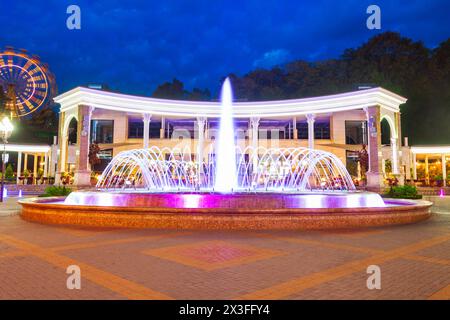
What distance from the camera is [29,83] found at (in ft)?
146

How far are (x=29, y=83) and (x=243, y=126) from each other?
29.6 m

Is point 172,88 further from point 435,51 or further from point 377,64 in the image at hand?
point 435,51

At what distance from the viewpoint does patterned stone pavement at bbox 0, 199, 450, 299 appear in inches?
183

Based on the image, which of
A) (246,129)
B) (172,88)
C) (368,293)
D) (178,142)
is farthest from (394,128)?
(172,88)

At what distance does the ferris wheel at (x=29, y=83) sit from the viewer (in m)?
44.0

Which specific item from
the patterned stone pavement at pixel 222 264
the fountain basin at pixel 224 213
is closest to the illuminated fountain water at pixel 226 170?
the fountain basin at pixel 224 213

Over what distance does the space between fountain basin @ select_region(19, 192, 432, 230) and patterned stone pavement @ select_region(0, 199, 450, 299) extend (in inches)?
25.6

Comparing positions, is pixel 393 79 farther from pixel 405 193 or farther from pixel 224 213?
pixel 224 213

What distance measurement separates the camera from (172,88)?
7775 cm

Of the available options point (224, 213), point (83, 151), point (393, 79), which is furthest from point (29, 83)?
point (393, 79)

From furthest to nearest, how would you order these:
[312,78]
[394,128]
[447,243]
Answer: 1. [312,78]
2. [394,128]
3. [447,243]

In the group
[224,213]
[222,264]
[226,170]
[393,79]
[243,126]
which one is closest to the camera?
[222,264]

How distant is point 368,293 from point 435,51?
208 feet

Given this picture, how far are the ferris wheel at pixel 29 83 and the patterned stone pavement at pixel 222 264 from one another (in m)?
40.8
